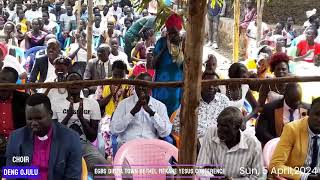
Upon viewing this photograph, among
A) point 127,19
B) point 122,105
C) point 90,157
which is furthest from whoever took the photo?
point 127,19

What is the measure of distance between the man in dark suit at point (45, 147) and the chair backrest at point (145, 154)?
505mm

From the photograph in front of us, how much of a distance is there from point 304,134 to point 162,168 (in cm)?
103

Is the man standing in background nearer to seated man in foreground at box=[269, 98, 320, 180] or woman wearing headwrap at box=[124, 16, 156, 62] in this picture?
woman wearing headwrap at box=[124, 16, 156, 62]

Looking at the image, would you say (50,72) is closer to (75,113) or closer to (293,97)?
(75,113)

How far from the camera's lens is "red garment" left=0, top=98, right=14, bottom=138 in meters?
4.11

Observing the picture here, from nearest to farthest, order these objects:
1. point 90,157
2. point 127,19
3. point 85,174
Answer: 1. point 85,174
2. point 90,157
3. point 127,19

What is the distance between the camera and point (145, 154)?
3984 mm

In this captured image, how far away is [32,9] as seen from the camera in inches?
584

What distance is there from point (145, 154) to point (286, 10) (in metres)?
12.7

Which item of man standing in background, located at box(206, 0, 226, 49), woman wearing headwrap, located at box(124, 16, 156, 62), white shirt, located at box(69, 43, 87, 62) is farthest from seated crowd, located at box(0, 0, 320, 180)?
man standing in background, located at box(206, 0, 226, 49)

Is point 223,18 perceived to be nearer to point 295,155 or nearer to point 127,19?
point 127,19

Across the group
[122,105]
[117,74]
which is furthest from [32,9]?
[122,105]

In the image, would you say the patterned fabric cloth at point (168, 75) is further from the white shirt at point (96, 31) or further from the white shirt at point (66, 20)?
the white shirt at point (66, 20)

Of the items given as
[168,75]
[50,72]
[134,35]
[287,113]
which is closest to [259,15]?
[134,35]
